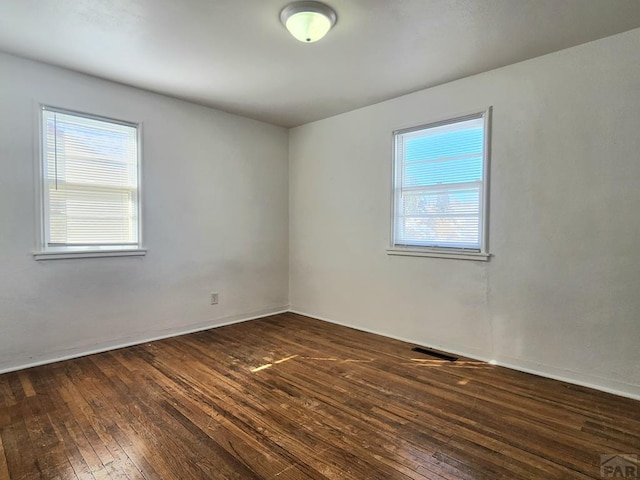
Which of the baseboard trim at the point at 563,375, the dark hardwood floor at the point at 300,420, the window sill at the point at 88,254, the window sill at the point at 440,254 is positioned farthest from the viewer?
the window sill at the point at 440,254

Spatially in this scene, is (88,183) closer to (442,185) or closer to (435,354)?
(442,185)

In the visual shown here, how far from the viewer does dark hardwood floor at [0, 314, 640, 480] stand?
171cm

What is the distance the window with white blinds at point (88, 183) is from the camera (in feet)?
9.83

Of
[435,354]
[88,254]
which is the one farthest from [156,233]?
[435,354]

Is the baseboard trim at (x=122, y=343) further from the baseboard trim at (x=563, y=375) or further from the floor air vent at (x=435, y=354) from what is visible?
the baseboard trim at (x=563, y=375)

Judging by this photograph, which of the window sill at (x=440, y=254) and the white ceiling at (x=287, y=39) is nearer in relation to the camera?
the white ceiling at (x=287, y=39)

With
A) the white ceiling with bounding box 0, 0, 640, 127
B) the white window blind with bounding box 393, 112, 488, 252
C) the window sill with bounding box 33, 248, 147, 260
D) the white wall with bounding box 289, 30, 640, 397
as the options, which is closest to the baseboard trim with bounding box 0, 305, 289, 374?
the window sill with bounding box 33, 248, 147, 260

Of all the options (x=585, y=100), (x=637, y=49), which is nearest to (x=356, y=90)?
(x=585, y=100)

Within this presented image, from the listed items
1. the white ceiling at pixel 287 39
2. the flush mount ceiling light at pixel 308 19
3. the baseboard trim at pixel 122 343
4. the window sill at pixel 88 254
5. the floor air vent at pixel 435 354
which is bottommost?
the floor air vent at pixel 435 354

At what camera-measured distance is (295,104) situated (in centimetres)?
389

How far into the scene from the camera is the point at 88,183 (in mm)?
3180

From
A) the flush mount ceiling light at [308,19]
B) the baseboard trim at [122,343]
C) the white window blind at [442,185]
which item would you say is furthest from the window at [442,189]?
the baseboard trim at [122,343]

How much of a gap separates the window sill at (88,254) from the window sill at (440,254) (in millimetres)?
2646

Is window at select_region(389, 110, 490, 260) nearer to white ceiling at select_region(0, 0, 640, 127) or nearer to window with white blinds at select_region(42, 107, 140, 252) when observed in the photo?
white ceiling at select_region(0, 0, 640, 127)
